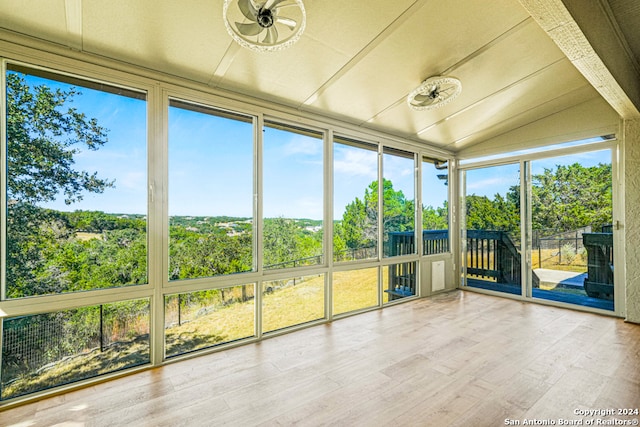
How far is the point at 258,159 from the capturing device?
3.18 m

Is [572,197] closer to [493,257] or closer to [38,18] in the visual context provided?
[493,257]

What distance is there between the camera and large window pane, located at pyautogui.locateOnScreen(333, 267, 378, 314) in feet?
12.7

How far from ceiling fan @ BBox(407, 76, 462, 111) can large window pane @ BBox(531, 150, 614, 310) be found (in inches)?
101

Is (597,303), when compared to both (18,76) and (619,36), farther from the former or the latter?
(18,76)

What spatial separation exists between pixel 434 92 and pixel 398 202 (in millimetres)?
1971

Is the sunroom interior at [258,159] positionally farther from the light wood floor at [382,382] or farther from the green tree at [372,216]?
the light wood floor at [382,382]

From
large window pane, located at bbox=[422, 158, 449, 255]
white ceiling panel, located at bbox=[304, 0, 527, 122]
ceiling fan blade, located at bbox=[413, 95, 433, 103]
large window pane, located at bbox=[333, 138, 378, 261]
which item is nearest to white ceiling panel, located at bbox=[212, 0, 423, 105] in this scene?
white ceiling panel, located at bbox=[304, 0, 527, 122]

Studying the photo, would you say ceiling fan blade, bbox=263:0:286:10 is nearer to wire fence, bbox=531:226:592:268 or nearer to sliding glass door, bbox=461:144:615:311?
sliding glass door, bbox=461:144:615:311

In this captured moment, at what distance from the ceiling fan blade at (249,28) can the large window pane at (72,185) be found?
132cm

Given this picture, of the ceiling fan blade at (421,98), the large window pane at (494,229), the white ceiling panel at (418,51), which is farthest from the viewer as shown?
the large window pane at (494,229)

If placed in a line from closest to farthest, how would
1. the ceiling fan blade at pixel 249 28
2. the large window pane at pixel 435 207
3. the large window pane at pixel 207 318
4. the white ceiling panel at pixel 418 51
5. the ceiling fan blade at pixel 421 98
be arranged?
the ceiling fan blade at pixel 249 28, the white ceiling panel at pixel 418 51, the large window pane at pixel 207 318, the ceiling fan blade at pixel 421 98, the large window pane at pixel 435 207

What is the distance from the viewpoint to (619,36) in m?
2.64

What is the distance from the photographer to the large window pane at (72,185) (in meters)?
2.12

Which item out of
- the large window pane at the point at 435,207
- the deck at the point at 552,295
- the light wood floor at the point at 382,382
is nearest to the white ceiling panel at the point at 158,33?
the light wood floor at the point at 382,382
